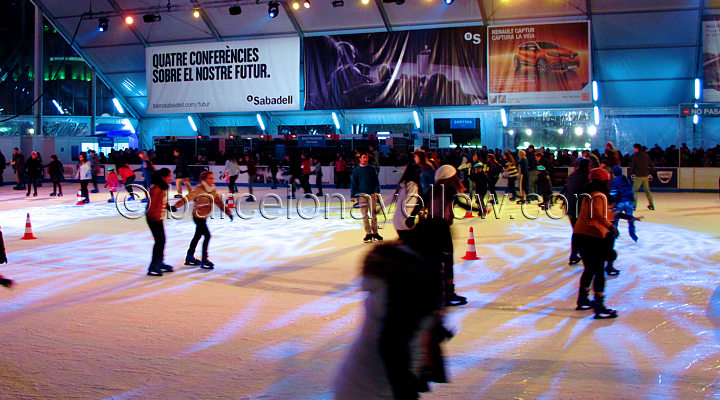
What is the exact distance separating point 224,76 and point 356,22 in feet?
21.9

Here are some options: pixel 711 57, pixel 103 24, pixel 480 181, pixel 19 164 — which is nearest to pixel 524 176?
pixel 480 181

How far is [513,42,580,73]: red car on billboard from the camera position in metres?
24.4

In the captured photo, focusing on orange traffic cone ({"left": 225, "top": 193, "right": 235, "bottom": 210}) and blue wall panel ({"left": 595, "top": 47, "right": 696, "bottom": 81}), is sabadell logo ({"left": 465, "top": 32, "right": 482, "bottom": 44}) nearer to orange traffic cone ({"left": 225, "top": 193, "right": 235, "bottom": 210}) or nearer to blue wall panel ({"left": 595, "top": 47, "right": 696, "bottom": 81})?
blue wall panel ({"left": 595, "top": 47, "right": 696, "bottom": 81})

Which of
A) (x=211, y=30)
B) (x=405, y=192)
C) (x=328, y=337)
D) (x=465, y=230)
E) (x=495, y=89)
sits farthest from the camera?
(x=211, y=30)

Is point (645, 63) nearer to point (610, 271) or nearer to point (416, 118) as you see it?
point (416, 118)

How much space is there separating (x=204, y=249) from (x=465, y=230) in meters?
5.55

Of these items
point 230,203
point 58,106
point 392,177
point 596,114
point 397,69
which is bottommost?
point 230,203

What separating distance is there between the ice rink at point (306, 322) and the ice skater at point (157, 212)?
21 cm

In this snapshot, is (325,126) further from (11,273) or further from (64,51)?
(11,273)

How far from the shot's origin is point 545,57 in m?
24.6

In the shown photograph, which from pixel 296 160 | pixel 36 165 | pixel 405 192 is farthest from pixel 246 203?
pixel 405 192

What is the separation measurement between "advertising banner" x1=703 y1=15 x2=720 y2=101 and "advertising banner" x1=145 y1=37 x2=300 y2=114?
1638cm

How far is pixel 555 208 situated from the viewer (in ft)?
53.7

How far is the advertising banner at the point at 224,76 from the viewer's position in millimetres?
27828
